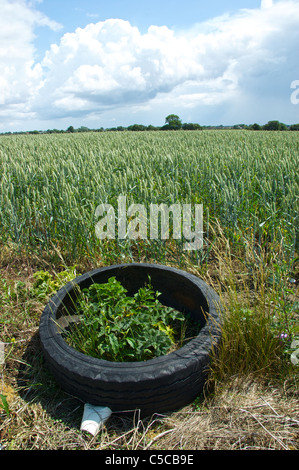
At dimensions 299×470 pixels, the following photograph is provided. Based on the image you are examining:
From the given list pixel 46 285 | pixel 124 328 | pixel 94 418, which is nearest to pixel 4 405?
pixel 94 418

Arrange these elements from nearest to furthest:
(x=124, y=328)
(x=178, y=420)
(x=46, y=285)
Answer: (x=178, y=420), (x=124, y=328), (x=46, y=285)

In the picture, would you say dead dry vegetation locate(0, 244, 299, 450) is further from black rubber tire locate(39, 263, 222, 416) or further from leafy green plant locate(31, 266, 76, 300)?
leafy green plant locate(31, 266, 76, 300)

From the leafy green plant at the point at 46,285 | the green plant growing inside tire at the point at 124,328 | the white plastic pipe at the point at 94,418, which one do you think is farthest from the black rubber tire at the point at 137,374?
the leafy green plant at the point at 46,285

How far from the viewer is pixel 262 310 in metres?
1.78

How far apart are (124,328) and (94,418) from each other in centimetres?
50

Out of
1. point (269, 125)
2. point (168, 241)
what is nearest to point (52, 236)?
point (168, 241)

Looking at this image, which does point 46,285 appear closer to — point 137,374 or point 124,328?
point 124,328

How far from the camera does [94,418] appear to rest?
1.52 meters

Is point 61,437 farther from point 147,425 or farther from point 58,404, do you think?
point 147,425

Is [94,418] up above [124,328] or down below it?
below

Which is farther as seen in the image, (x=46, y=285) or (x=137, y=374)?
(x=46, y=285)

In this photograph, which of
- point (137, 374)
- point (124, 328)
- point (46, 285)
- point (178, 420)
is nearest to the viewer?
point (137, 374)

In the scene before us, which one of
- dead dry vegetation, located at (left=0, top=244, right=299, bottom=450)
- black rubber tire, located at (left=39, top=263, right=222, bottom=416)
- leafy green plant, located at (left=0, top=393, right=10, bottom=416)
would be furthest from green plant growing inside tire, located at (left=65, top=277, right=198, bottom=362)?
leafy green plant, located at (left=0, top=393, right=10, bottom=416)
